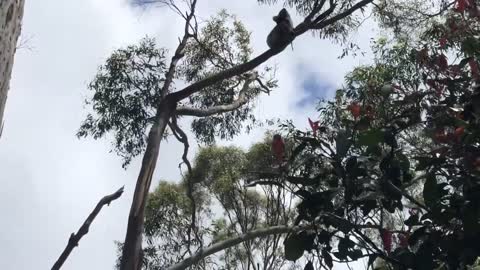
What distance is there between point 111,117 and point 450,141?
24.5 feet

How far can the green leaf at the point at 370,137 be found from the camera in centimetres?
213

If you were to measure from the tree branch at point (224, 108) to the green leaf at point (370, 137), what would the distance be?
5.70m

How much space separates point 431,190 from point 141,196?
5.21 m

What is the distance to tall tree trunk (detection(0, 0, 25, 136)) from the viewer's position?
4.96ft

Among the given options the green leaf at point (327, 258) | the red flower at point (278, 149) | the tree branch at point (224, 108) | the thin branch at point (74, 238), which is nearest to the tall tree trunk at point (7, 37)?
the thin branch at point (74, 238)

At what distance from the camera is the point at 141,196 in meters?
7.00

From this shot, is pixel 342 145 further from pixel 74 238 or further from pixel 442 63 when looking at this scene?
pixel 74 238

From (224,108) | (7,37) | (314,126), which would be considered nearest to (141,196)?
(224,108)

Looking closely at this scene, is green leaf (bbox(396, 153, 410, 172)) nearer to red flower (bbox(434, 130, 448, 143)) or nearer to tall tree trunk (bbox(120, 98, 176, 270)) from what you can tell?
red flower (bbox(434, 130, 448, 143))

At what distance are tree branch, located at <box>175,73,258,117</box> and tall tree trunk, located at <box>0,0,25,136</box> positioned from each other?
6.14 metres

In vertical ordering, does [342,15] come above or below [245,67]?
above

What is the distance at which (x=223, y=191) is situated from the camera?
518 inches

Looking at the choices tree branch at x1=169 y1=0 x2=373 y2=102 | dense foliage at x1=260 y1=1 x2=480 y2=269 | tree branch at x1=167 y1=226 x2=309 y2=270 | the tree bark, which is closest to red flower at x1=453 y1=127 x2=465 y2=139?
dense foliage at x1=260 y1=1 x2=480 y2=269

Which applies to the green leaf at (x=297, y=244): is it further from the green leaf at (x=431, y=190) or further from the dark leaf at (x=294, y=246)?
the green leaf at (x=431, y=190)
